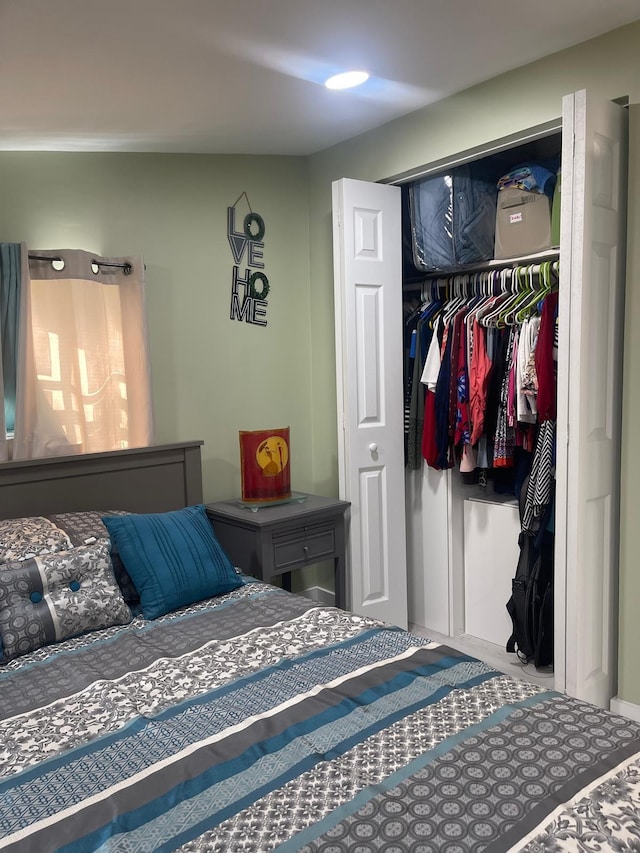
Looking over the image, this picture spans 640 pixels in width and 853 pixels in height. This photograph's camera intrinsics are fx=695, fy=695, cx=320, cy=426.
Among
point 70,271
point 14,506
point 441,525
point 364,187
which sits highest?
point 364,187

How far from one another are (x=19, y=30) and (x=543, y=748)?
6.93 feet

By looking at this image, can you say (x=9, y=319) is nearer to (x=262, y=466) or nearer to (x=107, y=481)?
(x=107, y=481)

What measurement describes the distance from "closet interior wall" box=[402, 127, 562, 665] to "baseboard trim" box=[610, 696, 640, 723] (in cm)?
63

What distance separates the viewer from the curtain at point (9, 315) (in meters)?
2.71

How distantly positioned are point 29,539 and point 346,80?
6.39 ft

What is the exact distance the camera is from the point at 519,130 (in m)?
2.69

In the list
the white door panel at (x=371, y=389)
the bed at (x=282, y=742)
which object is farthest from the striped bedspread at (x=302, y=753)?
the white door panel at (x=371, y=389)

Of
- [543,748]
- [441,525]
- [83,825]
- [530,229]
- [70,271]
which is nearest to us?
[83,825]

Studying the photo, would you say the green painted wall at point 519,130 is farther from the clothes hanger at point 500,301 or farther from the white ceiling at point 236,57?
the clothes hanger at point 500,301

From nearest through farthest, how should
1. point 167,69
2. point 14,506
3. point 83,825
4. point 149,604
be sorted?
point 83,825, point 167,69, point 149,604, point 14,506

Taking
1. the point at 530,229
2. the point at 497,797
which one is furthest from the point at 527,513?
the point at 497,797

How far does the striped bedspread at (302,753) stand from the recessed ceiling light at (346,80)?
1881 millimetres

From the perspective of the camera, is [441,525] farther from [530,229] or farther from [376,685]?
[376,685]

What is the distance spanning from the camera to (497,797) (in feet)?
4.20
